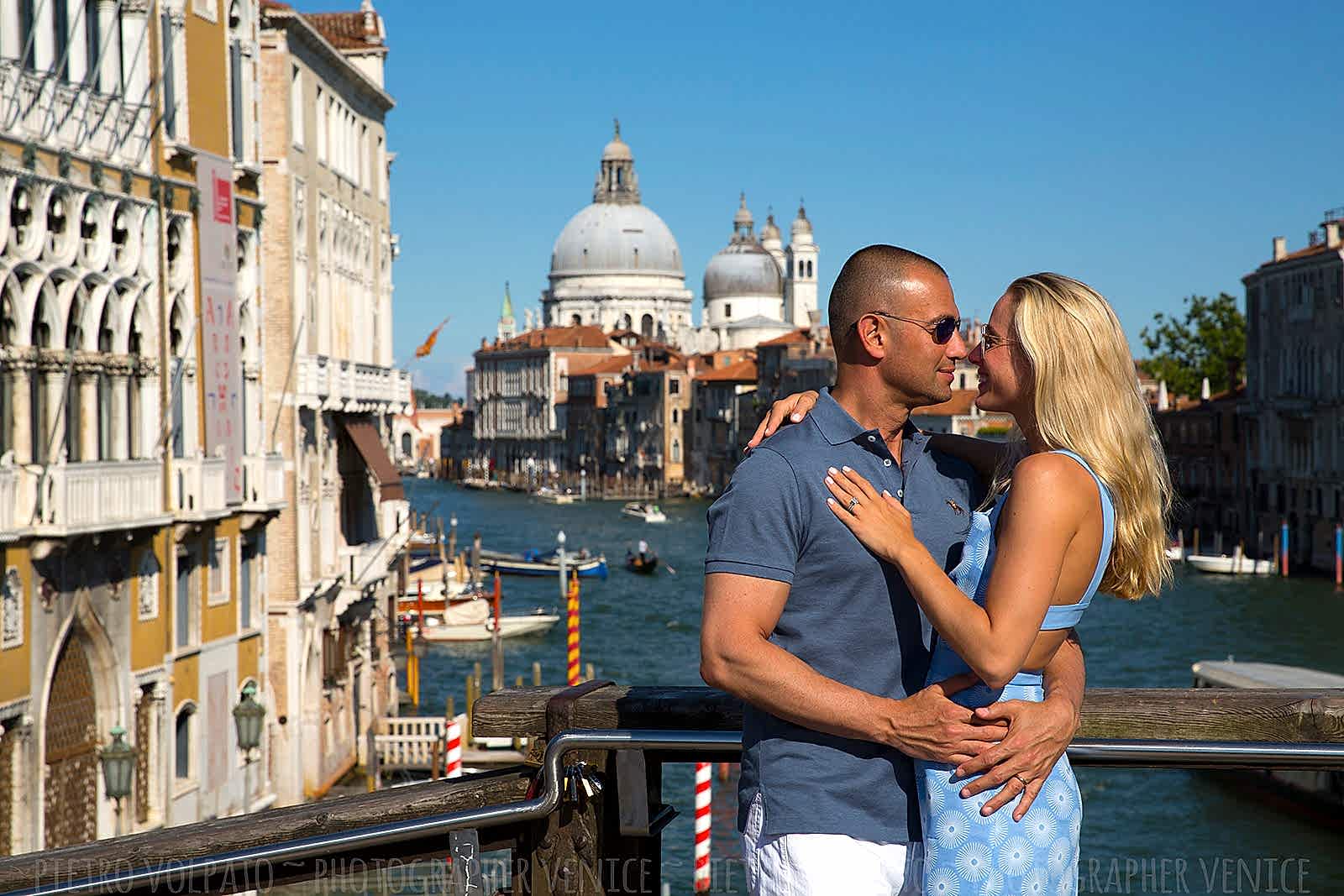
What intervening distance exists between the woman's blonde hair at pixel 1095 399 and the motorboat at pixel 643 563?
134ft

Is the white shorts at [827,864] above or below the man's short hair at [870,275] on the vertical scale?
below

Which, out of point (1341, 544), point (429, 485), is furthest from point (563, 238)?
point (1341, 544)

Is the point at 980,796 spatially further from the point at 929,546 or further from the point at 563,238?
the point at 563,238

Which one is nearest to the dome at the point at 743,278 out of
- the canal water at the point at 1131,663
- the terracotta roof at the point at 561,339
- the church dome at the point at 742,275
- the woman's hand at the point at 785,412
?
the church dome at the point at 742,275

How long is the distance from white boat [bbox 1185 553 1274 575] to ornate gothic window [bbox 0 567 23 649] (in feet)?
116

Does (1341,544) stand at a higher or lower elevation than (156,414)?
lower

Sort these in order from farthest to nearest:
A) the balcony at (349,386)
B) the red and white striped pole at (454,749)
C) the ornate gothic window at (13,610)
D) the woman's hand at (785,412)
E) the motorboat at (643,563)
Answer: the motorboat at (643,563) < the balcony at (349,386) < the red and white striped pole at (454,749) < the ornate gothic window at (13,610) < the woman's hand at (785,412)

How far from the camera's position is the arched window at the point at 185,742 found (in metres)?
11.3

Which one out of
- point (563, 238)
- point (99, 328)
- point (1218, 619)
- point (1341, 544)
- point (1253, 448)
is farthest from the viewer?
point (563, 238)

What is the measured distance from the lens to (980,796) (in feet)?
7.18

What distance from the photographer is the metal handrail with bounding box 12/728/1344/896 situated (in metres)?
2.30

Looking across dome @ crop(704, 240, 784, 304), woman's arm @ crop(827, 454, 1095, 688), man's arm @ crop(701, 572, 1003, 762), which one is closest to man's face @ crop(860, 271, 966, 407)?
woman's arm @ crop(827, 454, 1095, 688)

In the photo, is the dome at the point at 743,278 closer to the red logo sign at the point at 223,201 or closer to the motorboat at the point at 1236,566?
the motorboat at the point at 1236,566

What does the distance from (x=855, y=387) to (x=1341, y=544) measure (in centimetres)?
3803
